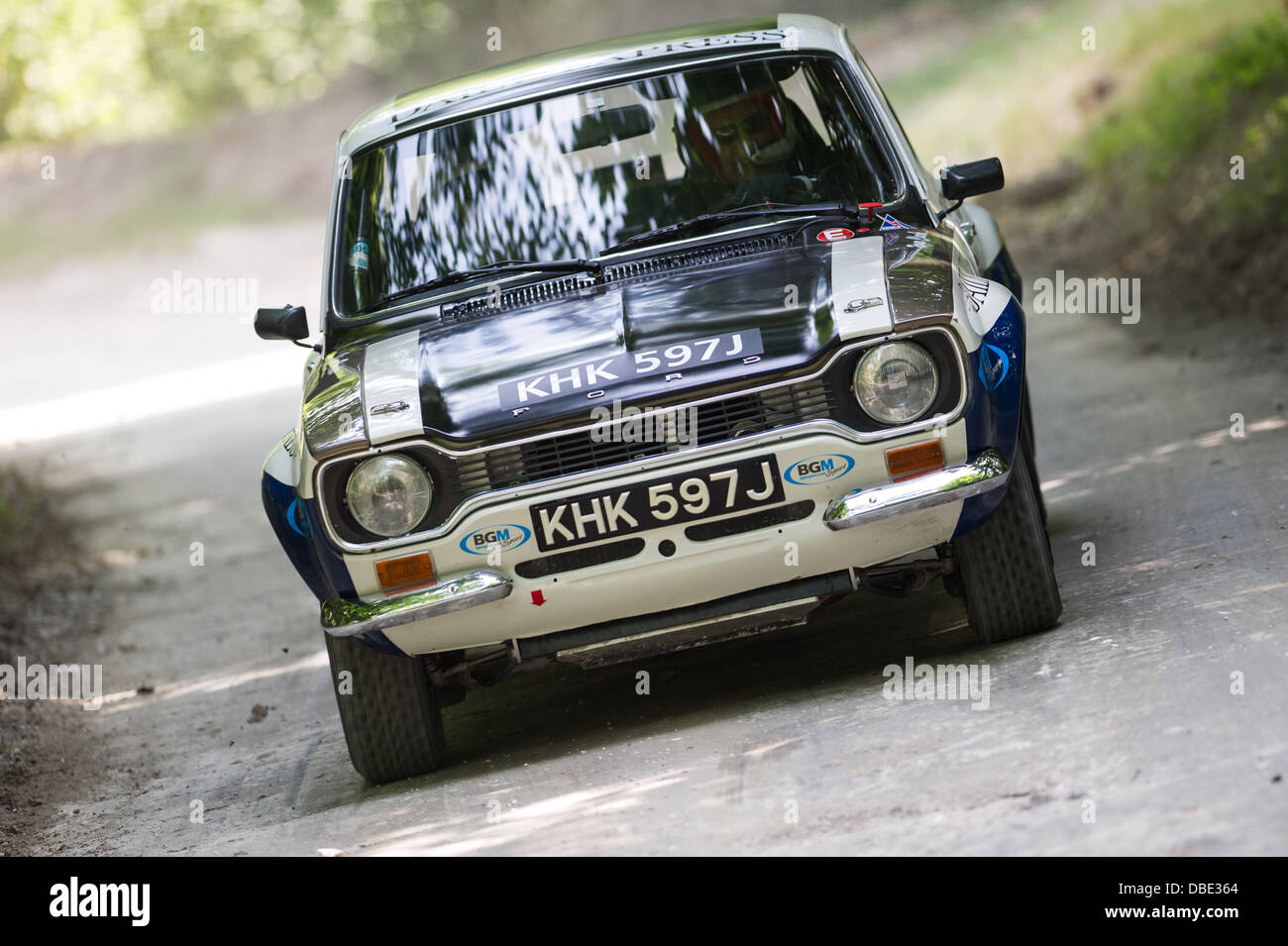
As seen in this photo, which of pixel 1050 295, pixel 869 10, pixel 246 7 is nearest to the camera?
pixel 1050 295

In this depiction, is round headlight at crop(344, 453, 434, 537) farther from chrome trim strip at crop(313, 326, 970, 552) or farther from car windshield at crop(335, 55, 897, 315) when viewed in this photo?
car windshield at crop(335, 55, 897, 315)

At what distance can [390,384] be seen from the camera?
486cm

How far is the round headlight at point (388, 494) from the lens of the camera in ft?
15.5

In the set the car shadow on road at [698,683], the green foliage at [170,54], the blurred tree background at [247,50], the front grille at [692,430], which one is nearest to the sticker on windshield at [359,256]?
the front grille at [692,430]

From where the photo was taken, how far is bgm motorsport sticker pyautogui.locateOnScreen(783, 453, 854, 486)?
15.2 ft

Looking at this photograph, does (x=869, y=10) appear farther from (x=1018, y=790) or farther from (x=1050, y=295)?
(x=1018, y=790)

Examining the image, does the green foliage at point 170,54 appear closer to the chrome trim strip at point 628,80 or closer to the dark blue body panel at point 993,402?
the chrome trim strip at point 628,80

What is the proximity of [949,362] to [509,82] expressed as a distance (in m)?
2.19

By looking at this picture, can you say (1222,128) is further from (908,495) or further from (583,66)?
(908,495)

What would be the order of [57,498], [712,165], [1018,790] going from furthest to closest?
[57,498]
[712,165]
[1018,790]

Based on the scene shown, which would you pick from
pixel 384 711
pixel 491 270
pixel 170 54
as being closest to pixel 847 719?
pixel 384 711

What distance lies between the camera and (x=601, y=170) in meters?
5.70

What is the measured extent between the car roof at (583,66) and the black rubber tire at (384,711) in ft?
6.56

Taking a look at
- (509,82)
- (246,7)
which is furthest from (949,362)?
(246,7)
